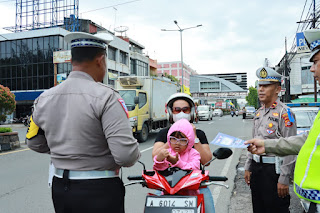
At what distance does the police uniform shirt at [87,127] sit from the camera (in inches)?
67.6

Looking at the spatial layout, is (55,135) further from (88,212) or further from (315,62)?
(315,62)

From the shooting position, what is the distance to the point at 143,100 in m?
12.9

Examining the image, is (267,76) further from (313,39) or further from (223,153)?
(313,39)

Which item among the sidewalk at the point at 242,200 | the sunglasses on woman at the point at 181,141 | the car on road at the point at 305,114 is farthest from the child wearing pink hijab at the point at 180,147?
the car on road at the point at 305,114

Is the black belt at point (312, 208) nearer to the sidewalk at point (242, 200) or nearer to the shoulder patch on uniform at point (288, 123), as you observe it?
the shoulder patch on uniform at point (288, 123)

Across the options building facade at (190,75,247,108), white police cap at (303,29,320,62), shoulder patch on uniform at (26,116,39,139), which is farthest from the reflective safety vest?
building facade at (190,75,247,108)

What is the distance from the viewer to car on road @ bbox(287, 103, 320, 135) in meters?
6.69

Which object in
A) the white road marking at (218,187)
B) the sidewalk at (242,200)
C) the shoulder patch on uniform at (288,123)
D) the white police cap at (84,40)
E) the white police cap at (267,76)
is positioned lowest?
the white road marking at (218,187)

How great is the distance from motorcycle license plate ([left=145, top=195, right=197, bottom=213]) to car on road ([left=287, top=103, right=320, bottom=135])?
5.48 m

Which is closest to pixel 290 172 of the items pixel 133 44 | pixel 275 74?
pixel 275 74

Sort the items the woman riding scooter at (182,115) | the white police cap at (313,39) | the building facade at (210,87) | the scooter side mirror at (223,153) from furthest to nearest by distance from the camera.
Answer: the building facade at (210,87) < the woman riding scooter at (182,115) < the scooter side mirror at (223,153) < the white police cap at (313,39)

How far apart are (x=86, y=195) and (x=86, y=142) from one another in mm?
323

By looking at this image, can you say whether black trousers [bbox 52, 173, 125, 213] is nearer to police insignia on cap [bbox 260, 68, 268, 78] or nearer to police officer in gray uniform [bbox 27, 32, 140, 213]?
police officer in gray uniform [bbox 27, 32, 140, 213]

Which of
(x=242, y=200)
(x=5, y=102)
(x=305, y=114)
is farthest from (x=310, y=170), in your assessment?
(x=5, y=102)
